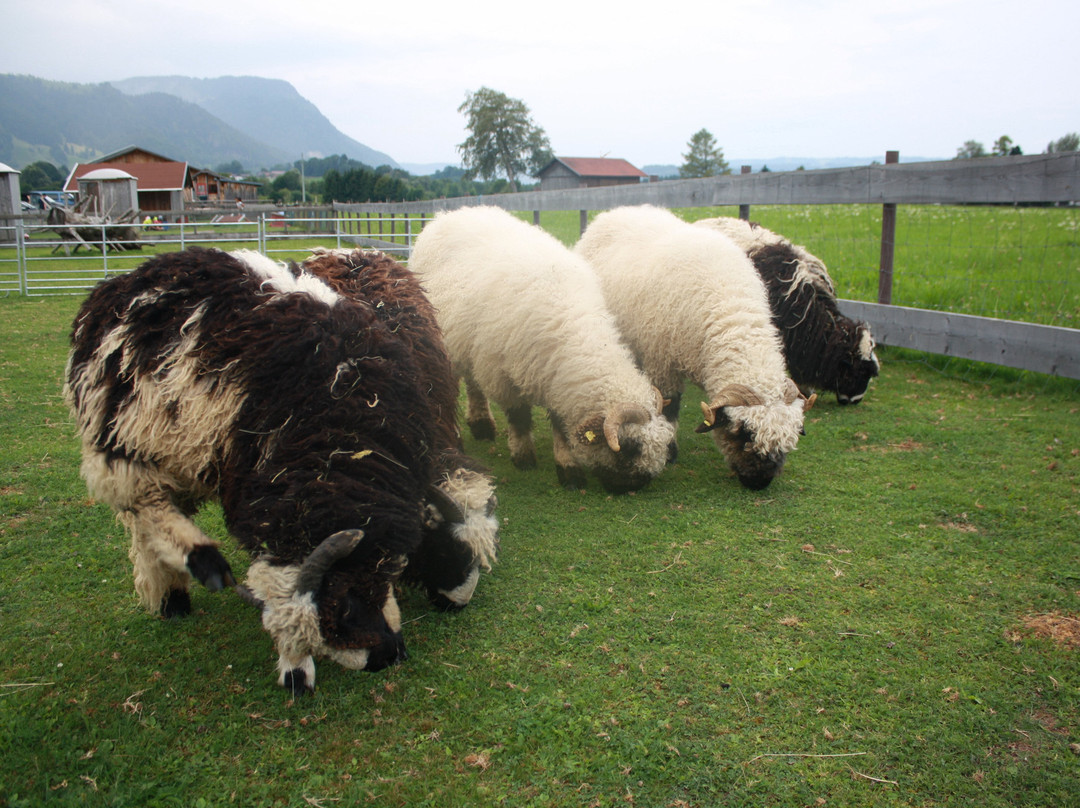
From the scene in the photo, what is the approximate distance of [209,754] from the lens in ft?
8.68

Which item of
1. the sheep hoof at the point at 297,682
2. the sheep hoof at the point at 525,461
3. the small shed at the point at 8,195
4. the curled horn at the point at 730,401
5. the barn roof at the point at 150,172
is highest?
the barn roof at the point at 150,172

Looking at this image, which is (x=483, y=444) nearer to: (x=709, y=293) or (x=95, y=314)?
(x=709, y=293)

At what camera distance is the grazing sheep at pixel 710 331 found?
199 inches

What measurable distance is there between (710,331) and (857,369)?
2.33 meters

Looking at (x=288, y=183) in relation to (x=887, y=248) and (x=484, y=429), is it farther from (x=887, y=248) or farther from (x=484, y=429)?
(x=887, y=248)

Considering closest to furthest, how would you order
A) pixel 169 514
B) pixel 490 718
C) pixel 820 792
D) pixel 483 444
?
pixel 820 792 < pixel 490 718 < pixel 169 514 < pixel 483 444

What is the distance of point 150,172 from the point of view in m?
51.0

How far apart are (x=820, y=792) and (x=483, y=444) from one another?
4.69 metres

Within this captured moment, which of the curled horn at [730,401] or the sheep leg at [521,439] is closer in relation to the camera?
the curled horn at [730,401]

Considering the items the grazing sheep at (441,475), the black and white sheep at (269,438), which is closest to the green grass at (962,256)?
the grazing sheep at (441,475)

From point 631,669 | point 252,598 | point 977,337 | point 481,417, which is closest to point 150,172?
point 481,417

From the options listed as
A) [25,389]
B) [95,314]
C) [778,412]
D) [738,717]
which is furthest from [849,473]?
[25,389]

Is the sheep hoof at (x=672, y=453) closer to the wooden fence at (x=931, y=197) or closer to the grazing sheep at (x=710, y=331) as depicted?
the grazing sheep at (x=710, y=331)

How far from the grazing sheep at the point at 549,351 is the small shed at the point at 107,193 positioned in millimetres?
29468
